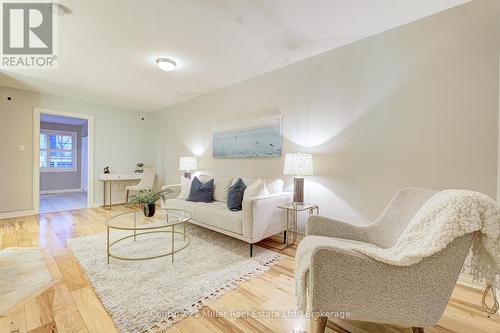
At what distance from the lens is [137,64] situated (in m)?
3.03

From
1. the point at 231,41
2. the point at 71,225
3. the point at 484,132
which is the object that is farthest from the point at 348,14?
the point at 71,225

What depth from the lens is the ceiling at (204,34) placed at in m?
1.92

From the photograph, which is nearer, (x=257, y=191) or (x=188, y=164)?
(x=257, y=191)

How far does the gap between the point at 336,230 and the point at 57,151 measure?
29.8ft

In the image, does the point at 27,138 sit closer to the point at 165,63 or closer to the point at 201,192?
the point at 165,63

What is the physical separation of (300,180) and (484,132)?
5.36 ft

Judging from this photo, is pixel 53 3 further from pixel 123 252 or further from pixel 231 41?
pixel 123 252

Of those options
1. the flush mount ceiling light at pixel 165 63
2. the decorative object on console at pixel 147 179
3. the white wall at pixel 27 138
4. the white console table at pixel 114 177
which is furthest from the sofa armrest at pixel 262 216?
the white wall at pixel 27 138

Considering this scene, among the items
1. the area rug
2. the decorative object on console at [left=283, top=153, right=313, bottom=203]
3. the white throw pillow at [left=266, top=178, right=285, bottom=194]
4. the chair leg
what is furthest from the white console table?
the chair leg

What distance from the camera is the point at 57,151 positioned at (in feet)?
23.5

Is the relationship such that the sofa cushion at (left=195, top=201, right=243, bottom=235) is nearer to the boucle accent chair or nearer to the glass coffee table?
the glass coffee table

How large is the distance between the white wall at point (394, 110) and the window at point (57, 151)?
299 inches

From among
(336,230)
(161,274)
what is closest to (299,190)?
(336,230)

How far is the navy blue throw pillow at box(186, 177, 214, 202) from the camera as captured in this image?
10.7ft
